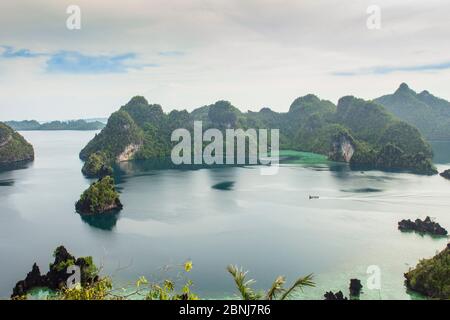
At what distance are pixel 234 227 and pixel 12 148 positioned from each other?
285 feet

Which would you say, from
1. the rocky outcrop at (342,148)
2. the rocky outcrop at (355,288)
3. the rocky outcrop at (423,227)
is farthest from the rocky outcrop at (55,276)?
the rocky outcrop at (342,148)

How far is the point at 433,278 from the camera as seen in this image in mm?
28469

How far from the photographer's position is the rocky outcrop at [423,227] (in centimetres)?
4459

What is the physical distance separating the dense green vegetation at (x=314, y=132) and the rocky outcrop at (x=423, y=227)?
4482 centimetres

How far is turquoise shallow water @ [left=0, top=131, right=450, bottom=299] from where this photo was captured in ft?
114

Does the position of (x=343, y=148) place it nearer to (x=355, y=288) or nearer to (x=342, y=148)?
(x=342, y=148)

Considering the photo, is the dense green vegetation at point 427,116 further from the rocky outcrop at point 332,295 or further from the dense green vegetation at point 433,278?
the rocky outcrop at point 332,295

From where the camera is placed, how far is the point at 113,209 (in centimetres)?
5553

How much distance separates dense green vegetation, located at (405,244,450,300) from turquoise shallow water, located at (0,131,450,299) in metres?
1.06

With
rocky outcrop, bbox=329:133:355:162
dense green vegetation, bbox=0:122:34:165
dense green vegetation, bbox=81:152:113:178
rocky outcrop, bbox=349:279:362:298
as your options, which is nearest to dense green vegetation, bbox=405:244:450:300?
rocky outcrop, bbox=349:279:362:298

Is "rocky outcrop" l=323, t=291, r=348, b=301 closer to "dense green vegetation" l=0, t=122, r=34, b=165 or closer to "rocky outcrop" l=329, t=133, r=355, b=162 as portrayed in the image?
"rocky outcrop" l=329, t=133, r=355, b=162

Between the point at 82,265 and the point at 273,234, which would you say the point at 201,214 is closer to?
the point at 273,234

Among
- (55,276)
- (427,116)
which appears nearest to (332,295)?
(55,276)

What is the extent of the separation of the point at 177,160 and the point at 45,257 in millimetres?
79189
